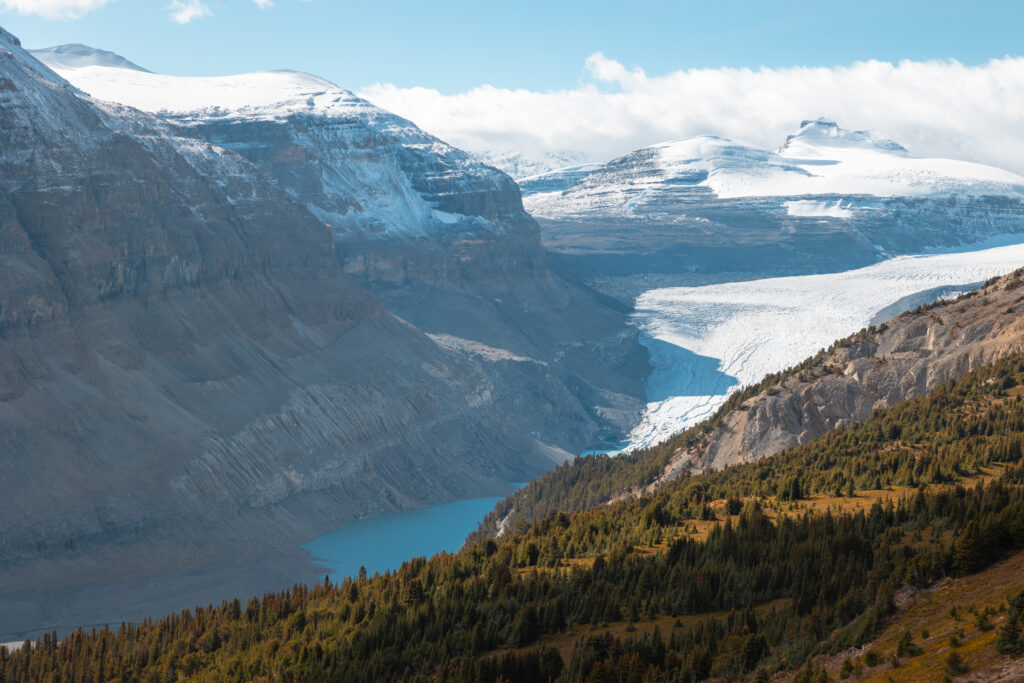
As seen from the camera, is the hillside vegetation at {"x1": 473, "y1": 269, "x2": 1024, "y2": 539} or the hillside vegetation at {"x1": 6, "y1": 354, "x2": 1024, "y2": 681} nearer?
the hillside vegetation at {"x1": 6, "y1": 354, "x2": 1024, "y2": 681}

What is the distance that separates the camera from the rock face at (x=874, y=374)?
2621 inches

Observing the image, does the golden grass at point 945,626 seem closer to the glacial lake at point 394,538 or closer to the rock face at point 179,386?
the rock face at point 179,386

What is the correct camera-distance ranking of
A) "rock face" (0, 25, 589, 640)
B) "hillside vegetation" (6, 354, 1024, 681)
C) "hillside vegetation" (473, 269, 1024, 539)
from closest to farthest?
"hillside vegetation" (6, 354, 1024, 681)
"hillside vegetation" (473, 269, 1024, 539)
"rock face" (0, 25, 589, 640)

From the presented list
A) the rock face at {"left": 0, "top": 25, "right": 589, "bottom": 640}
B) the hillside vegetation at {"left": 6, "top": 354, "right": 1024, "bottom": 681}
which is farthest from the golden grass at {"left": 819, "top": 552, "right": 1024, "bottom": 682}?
the rock face at {"left": 0, "top": 25, "right": 589, "bottom": 640}

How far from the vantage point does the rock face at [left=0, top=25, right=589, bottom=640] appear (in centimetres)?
9850

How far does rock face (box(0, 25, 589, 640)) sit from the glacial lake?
8.47ft

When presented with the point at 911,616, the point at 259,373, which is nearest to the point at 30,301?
the point at 259,373

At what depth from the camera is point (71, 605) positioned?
293ft

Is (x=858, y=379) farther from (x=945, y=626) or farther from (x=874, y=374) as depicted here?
(x=945, y=626)

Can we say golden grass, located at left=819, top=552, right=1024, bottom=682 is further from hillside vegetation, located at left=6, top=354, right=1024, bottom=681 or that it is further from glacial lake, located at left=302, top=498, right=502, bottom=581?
glacial lake, located at left=302, top=498, right=502, bottom=581

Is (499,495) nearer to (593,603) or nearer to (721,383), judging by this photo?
(721,383)

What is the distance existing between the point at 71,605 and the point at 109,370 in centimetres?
3118

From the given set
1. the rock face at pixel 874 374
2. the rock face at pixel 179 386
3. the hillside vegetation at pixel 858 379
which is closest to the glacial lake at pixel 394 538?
the rock face at pixel 179 386

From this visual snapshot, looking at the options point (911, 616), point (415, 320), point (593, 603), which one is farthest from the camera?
point (415, 320)
